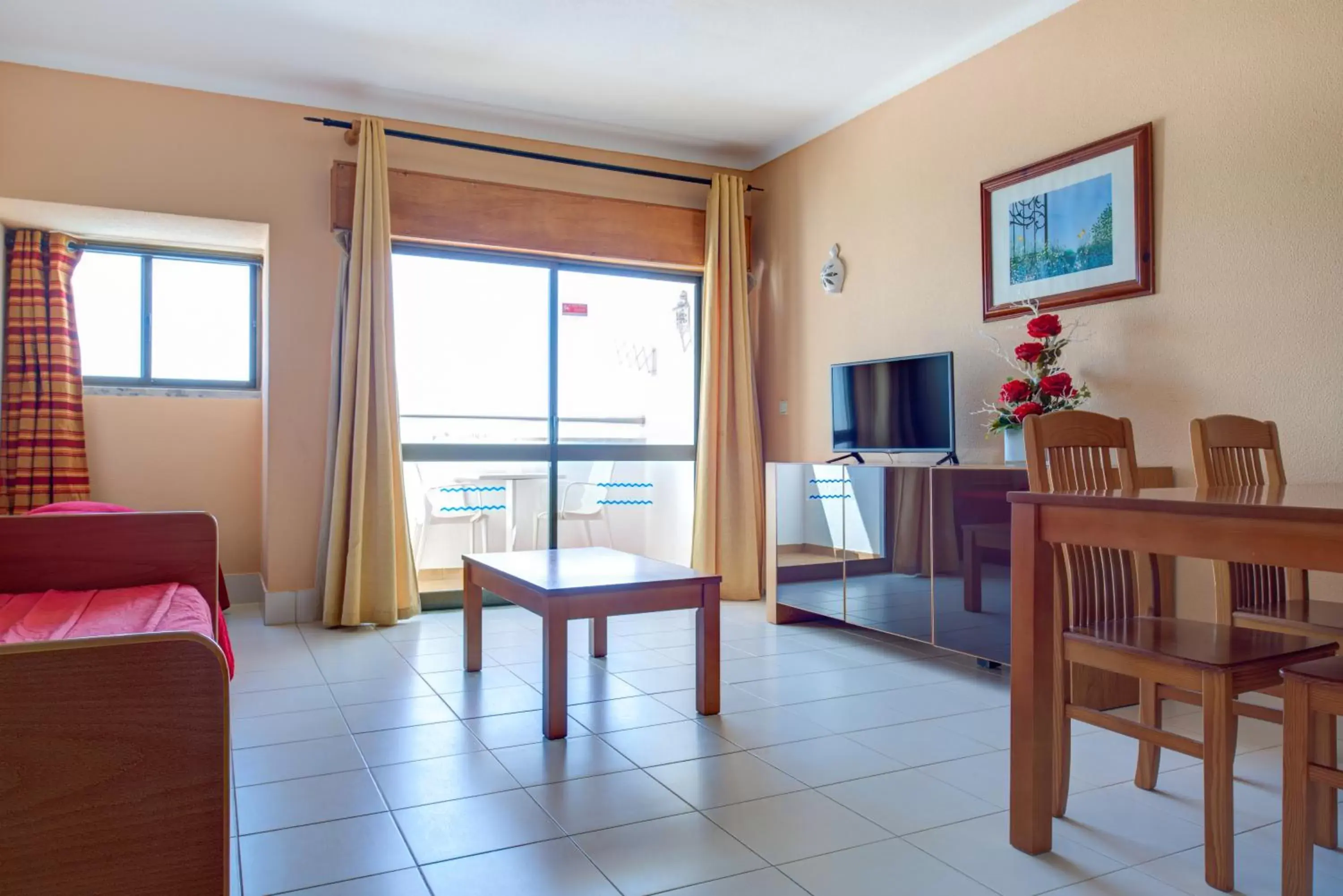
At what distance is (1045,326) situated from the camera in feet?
10.7

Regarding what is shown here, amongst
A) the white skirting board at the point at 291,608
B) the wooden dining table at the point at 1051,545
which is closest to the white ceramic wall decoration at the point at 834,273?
the wooden dining table at the point at 1051,545

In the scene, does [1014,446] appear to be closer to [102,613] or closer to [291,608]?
[102,613]

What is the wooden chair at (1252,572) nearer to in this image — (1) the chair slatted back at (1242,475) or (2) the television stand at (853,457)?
(1) the chair slatted back at (1242,475)

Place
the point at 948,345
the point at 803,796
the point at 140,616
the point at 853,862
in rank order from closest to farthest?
the point at 853,862
the point at 140,616
the point at 803,796
the point at 948,345

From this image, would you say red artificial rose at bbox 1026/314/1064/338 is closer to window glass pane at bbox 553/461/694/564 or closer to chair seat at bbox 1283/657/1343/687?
chair seat at bbox 1283/657/1343/687

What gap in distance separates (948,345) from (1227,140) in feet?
4.51

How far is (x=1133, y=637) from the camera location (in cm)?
193

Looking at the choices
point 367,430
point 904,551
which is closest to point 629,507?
point 367,430

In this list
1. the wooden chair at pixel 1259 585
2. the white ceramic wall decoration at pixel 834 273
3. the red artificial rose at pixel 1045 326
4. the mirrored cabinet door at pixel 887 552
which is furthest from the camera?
the white ceramic wall decoration at pixel 834 273

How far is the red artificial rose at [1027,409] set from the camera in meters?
3.26

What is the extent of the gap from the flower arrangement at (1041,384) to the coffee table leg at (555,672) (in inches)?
71.4

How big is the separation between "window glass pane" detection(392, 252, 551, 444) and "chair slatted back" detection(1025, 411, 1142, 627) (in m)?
3.37

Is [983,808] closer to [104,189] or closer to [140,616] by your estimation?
[140,616]

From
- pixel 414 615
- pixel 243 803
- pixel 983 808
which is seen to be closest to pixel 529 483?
pixel 414 615
